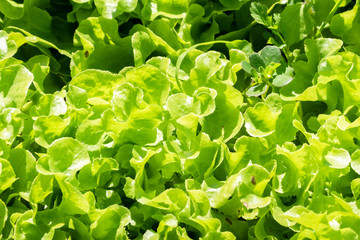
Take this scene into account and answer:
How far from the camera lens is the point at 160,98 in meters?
1.23

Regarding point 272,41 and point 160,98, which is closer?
point 160,98

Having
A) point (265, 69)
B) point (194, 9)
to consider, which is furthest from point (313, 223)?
point (194, 9)

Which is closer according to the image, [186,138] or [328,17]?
[186,138]

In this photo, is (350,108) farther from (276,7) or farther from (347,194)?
(276,7)

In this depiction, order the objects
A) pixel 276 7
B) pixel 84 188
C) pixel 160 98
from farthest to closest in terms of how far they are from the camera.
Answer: pixel 276 7, pixel 160 98, pixel 84 188

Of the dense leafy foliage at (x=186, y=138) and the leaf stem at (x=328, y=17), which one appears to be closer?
the dense leafy foliage at (x=186, y=138)

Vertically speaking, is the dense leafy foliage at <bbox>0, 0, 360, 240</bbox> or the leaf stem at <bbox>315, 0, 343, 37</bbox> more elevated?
the leaf stem at <bbox>315, 0, 343, 37</bbox>

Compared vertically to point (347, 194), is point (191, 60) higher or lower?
higher

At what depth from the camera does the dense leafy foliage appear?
1060 mm

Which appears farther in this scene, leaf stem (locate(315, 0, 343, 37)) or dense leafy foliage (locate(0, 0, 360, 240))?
leaf stem (locate(315, 0, 343, 37))

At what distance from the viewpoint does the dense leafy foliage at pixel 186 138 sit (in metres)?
1.06

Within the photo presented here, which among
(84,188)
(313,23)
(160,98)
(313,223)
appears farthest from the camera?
(313,23)

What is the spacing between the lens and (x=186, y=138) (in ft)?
3.81

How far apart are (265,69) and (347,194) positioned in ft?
1.19
